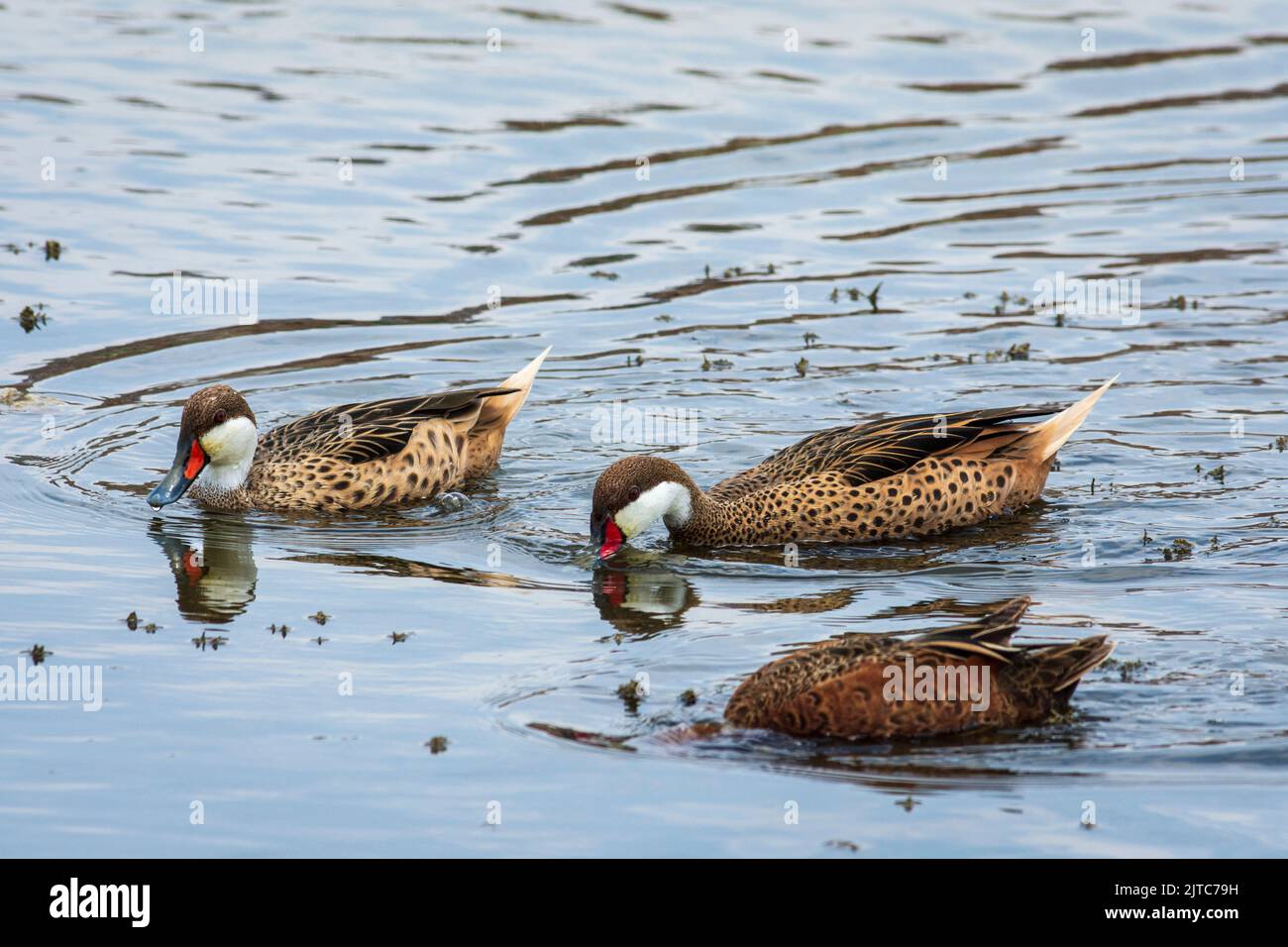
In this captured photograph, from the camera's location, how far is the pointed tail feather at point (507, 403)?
12258 mm

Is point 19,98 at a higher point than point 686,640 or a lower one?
higher

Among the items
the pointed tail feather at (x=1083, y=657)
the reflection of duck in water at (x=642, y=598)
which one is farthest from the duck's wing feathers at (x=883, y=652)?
the reflection of duck in water at (x=642, y=598)

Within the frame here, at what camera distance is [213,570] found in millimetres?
10375

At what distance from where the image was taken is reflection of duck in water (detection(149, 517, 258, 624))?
9609 millimetres

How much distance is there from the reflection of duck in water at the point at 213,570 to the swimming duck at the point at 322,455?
26 centimetres

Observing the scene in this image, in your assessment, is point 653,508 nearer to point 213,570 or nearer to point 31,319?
point 213,570

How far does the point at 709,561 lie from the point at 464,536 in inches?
56.2

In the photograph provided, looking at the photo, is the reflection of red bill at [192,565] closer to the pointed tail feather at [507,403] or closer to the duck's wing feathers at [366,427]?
the duck's wing feathers at [366,427]

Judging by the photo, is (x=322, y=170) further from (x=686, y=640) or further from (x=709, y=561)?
(x=686, y=640)

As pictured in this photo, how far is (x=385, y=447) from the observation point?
458 inches

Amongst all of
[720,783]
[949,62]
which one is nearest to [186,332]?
[720,783]

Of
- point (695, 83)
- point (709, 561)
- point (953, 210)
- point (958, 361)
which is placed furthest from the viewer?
point (695, 83)

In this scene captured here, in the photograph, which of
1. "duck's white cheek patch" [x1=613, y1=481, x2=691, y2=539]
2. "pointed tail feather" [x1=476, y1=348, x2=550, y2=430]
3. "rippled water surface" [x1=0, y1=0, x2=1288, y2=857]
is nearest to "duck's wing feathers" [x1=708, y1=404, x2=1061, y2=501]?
"duck's white cheek patch" [x1=613, y1=481, x2=691, y2=539]

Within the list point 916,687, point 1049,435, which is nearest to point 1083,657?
point 916,687
